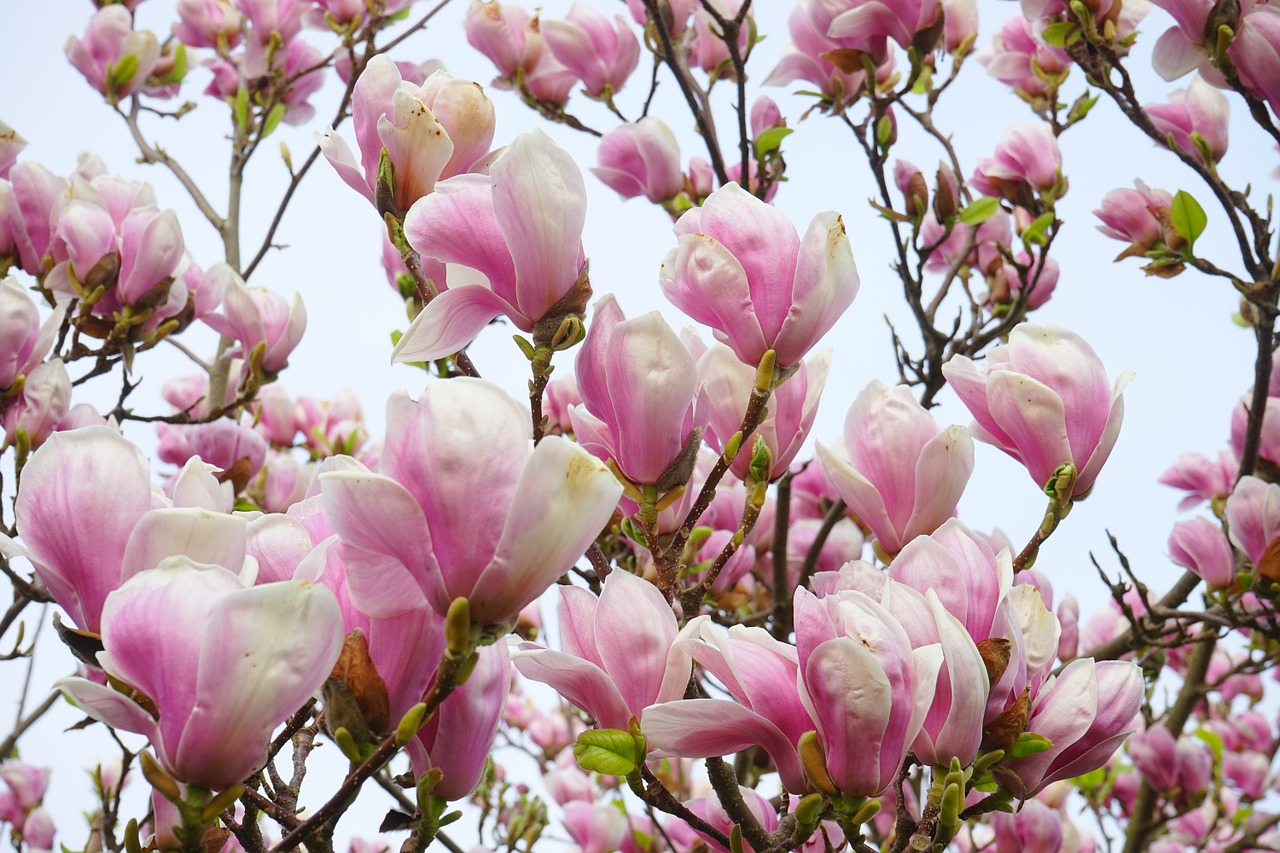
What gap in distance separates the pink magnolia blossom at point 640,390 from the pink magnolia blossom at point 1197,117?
154 centimetres

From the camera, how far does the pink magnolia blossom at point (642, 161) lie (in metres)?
2.15

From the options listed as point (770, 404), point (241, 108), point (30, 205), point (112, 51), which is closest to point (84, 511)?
point (770, 404)

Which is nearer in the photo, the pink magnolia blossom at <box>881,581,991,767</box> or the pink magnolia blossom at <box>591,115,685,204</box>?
the pink magnolia blossom at <box>881,581,991,767</box>

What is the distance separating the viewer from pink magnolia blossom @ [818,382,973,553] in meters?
0.96

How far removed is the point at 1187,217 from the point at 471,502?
68.9 inches

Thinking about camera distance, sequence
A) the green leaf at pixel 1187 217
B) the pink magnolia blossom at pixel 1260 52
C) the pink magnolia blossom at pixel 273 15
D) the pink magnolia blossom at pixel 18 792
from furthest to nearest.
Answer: the pink magnolia blossom at pixel 18 792, the pink magnolia blossom at pixel 273 15, the green leaf at pixel 1187 217, the pink magnolia blossom at pixel 1260 52

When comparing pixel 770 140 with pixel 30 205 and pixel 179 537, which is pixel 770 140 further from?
pixel 179 537

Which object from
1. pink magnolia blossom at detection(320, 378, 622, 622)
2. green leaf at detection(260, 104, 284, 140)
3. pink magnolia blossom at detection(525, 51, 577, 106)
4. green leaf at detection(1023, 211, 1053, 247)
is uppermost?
pink magnolia blossom at detection(525, 51, 577, 106)

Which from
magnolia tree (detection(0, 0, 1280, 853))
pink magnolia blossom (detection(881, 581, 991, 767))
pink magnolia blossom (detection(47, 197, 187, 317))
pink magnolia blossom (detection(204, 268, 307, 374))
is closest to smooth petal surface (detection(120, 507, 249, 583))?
magnolia tree (detection(0, 0, 1280, 853))

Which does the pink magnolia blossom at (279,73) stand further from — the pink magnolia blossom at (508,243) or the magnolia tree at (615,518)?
the pink magnolia blossom at (508,243)

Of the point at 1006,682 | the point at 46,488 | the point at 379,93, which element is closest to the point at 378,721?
the point at 46,488

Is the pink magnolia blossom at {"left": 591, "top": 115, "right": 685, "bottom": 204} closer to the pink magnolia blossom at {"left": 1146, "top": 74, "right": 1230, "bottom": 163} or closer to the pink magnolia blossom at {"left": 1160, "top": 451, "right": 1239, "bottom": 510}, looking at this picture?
the pink magnolia blossom at {"left": 1146, "top": 74, "right": 1230, "bottom": 163}

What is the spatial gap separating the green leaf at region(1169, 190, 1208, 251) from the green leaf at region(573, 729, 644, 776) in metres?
1.60

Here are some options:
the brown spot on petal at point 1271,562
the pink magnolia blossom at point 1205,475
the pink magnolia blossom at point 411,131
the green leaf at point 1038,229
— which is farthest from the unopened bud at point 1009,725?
the pink magnolia blossom at point 1205,475
